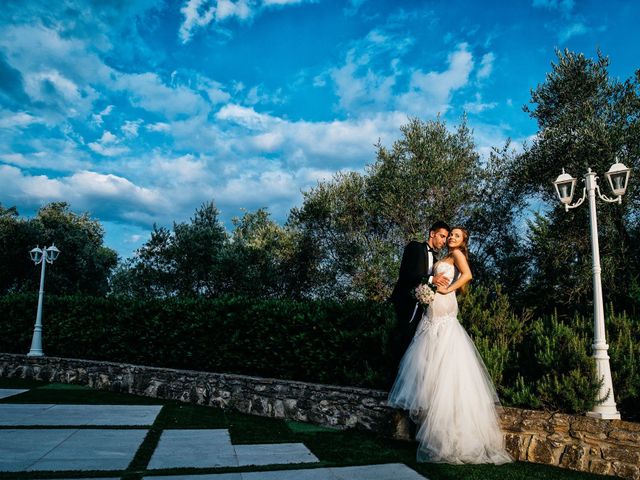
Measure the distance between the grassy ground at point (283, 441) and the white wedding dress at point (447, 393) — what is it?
0.66 feet

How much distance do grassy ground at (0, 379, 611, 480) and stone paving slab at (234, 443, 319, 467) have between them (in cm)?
15

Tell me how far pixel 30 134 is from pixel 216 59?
21.6 feet

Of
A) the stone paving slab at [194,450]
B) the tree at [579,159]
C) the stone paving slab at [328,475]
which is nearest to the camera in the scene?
the stone paving slab at [328,475]

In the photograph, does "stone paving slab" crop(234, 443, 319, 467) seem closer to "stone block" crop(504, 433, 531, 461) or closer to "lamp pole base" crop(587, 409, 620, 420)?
"stone block" crop(504, 433, 531, 461)

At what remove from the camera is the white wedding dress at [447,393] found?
4.73 m

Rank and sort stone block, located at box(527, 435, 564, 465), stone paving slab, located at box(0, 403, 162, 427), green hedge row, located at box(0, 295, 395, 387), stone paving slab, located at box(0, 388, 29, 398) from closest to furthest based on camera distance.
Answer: stone block, located at box(527, 435, 564, 465) < stone paving slab, located at box(0, 403, 162, 427) < green hedge row, located at box(0, 295, 395, 387) < stone paving slab, located at box(0, 388, 29, 398)

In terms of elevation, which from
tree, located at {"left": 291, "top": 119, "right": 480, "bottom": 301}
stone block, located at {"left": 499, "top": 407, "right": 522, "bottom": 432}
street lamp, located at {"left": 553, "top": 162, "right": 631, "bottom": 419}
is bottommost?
stone block, located at {"left": 499, "top": 407, "right": 522, "bottom": 432}

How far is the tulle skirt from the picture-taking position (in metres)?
4.72

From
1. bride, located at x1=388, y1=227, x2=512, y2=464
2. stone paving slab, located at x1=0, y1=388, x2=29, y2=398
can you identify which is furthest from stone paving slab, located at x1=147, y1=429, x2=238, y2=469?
stone paving slab, located at x1=0, y1=388, x2=29, y2=398

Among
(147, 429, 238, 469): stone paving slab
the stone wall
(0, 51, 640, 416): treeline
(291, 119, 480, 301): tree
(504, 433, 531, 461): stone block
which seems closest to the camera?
(147, 429, 238, 469): stone paving slab

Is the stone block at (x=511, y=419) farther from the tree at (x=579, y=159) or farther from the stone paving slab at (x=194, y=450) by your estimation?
the tree at (x=579, y=159)

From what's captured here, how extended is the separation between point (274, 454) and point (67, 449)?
226 centimetres

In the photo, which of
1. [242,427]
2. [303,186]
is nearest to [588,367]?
[242,427]

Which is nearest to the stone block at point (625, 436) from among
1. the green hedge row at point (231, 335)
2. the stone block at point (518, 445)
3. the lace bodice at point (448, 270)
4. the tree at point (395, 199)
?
the stone block at point (518, 445)
